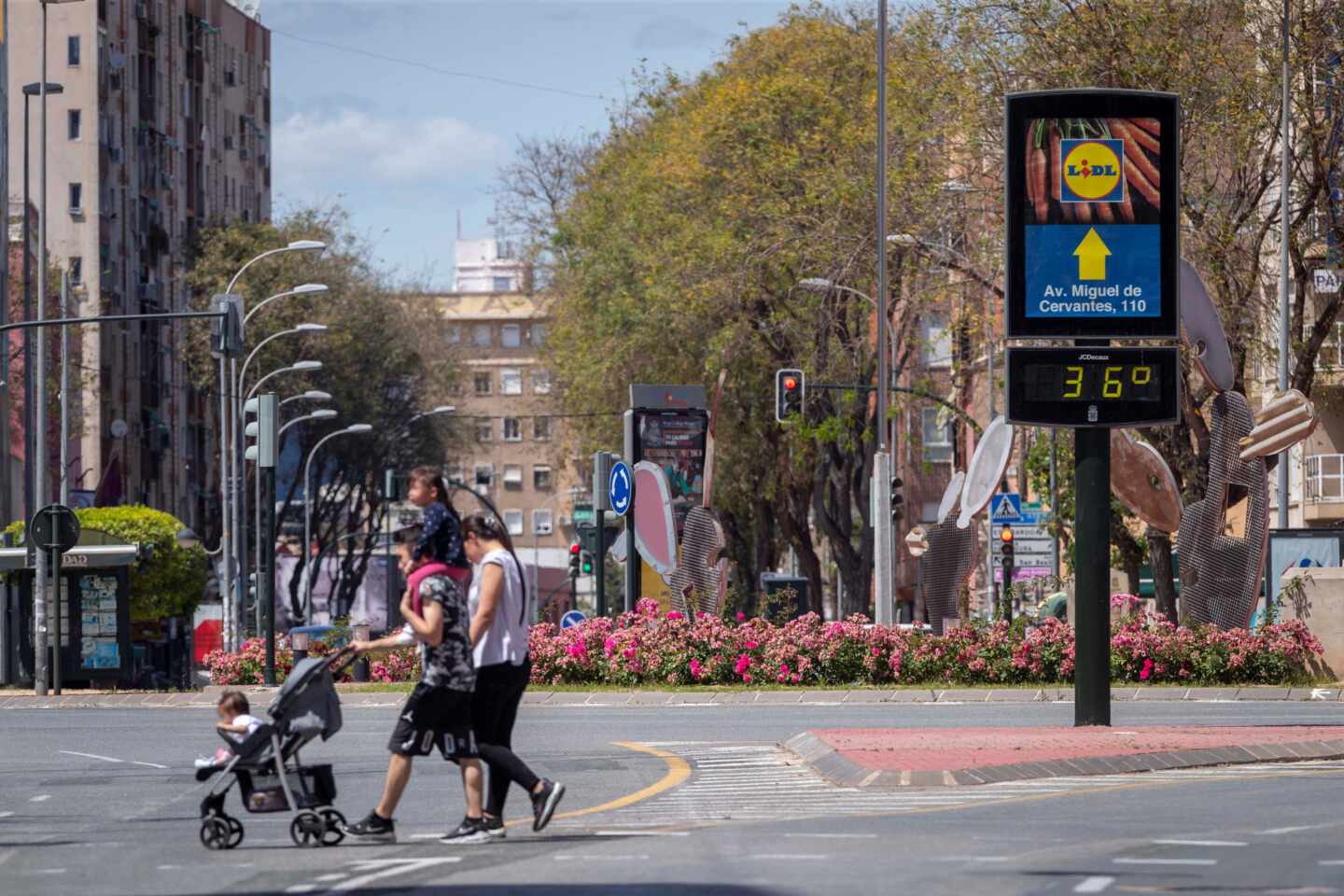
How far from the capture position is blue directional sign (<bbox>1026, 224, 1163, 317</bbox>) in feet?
64.9

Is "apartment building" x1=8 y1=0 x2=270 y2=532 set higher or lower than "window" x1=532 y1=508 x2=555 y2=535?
higher

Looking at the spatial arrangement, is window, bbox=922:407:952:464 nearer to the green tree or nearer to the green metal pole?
the green tree

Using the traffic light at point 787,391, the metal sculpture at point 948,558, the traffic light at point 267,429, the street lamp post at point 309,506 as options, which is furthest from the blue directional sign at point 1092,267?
the street lamp post at point 309,506

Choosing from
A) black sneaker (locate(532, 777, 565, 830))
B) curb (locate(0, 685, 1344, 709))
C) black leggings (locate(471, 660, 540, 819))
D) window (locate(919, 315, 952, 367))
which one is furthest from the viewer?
window (locate(919, 315, 952, 367))

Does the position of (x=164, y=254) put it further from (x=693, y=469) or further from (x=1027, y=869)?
(x=1027, y=869)

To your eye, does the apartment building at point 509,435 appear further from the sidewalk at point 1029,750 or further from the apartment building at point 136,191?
the sidewalk at point 1029,750

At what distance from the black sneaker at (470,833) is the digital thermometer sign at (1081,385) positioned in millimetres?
8475

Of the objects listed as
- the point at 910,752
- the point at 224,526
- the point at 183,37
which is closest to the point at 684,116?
the point at 224,526

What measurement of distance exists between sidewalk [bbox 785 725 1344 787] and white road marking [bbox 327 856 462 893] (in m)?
4.70

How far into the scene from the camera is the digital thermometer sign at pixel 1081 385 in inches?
786

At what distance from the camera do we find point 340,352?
7950 centimetres

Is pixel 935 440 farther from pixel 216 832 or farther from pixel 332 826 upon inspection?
pixel 216 832

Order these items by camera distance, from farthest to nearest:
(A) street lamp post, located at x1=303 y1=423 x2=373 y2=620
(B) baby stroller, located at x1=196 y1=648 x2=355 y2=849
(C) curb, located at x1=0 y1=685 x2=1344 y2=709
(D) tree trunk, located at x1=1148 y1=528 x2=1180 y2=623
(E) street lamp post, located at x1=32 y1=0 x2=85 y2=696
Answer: (A) street lamp post, located at x1=303 y1=423 x2=373 y2=620, (D) tree trunk, located at x1=1148 y1=528 x2=1180 y2=623, (E) street lamp post, located at x1=32 y1=0 x2=85 y2=696, (C) curb, located at x1=0 y1=685 x2=1344 y2=709, (B) baby stroller, located at x1=196 y1=648 x2=355 y2=849

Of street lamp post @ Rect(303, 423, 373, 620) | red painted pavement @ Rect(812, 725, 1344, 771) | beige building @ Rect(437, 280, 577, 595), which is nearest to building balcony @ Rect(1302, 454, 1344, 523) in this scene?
street lamp post @ Rect(303, 423, 373, 620)
